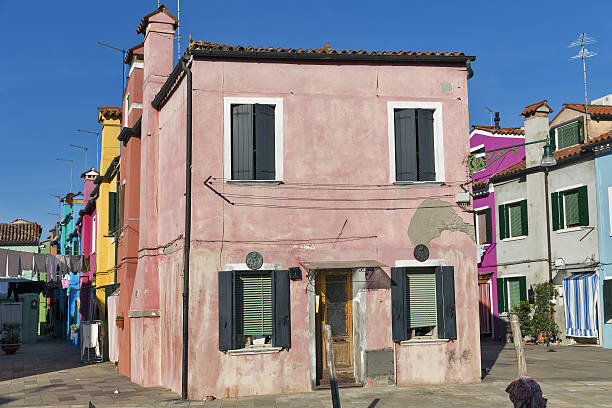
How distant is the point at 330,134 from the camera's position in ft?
47.6

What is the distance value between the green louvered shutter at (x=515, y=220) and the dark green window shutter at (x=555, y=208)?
183 cm

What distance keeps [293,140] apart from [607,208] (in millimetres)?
13511

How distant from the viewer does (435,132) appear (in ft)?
49.0

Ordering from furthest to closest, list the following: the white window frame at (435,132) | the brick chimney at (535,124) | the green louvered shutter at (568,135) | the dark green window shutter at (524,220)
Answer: the dark green window shutter at (524,220)
the brick chimney at (535,124)
the green louvered shutter at (568,135)
the white window frame at (435,132)

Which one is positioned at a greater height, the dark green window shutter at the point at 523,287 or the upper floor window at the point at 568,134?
the upper floor window at the point at 568,134

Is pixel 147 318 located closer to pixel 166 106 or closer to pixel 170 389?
pixel 170 389

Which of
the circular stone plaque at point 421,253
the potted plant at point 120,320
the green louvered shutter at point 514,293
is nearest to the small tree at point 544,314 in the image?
the green louvered shutter at point 514,293

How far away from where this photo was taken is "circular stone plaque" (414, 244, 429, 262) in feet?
47.7

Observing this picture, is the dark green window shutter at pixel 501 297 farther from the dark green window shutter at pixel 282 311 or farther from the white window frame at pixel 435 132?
the dark green window shutter at pixel 282 311

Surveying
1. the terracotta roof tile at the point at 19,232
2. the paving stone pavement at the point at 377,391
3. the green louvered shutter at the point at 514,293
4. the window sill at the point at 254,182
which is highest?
the terracotta roof tile at the point at 19,232

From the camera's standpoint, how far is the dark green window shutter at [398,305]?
1414cm

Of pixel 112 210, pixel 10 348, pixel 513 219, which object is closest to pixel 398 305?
pixel 112 210

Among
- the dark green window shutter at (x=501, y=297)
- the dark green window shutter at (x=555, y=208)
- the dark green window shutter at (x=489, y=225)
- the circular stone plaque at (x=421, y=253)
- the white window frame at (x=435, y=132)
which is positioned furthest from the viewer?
the dark green window shutter at (x=489, y=225)

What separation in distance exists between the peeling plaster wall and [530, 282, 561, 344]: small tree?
11620mm
